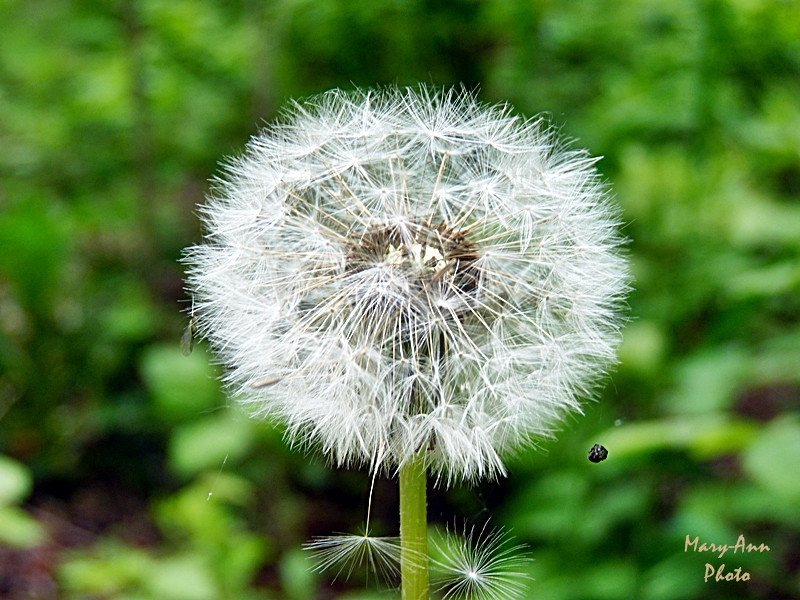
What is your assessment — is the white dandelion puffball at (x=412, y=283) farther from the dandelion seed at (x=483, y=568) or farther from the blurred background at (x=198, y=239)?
the blurred background at (x=198, y=239)

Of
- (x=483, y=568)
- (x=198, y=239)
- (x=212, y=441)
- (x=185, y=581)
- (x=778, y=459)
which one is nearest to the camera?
(x=483, y=568)

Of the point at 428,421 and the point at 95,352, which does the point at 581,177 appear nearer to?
the point at 428,421

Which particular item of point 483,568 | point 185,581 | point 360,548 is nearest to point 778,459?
point 483,568

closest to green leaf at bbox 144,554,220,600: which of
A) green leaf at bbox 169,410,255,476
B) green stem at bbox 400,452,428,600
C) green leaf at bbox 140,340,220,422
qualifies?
green leaf at bbox 169,410,255,476

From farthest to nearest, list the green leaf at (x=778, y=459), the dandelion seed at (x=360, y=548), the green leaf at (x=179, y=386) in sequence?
the green leaf at (x=179, y=386)
the green leaf at (x=778, y=459)
the dandelion seed at (x=360, y=548)

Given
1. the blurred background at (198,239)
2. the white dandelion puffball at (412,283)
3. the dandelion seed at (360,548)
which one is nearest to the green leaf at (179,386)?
the blurred background at (198,239)

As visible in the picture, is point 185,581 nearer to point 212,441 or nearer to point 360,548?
point 212,441
